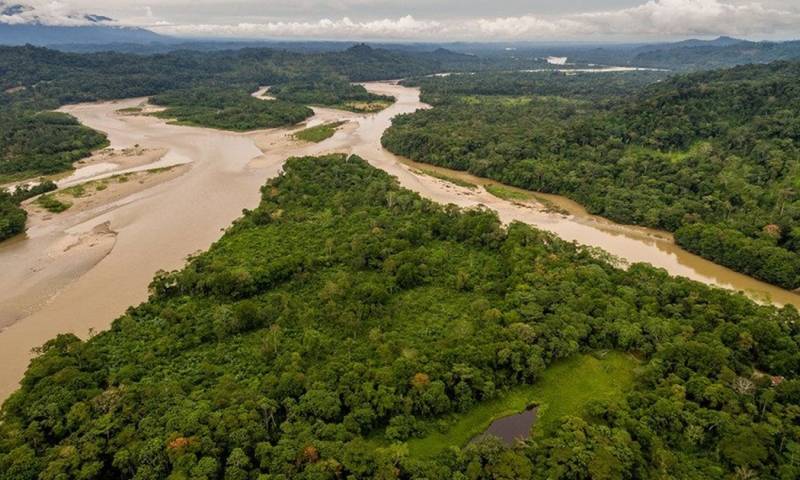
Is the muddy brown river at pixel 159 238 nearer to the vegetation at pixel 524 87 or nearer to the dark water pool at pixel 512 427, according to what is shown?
the dark water pool at pixel 512 427

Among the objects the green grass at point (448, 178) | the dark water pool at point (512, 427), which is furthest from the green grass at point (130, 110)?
the dark water pool at point (512, 427)

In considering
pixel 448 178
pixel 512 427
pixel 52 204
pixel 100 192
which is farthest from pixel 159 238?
pixel 512 427

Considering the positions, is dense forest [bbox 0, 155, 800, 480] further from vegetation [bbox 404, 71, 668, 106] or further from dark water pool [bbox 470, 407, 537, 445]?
vegetation [bbox 404, 71, 668, 106]

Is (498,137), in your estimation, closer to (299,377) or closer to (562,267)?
(562,267)

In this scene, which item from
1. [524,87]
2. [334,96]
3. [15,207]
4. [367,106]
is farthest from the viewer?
[524,87]

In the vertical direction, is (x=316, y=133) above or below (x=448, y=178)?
above

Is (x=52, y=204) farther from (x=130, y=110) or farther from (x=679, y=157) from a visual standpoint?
(x=679, y=157)
